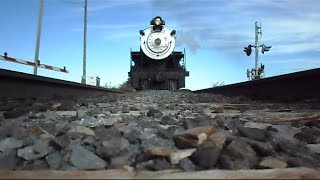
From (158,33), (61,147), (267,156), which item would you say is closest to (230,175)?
(267,156)

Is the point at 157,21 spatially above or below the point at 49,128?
above

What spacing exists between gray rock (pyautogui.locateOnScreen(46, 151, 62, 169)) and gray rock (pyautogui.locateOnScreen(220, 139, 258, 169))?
0.96m

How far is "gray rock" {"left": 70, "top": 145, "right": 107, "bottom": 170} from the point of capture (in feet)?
7.56

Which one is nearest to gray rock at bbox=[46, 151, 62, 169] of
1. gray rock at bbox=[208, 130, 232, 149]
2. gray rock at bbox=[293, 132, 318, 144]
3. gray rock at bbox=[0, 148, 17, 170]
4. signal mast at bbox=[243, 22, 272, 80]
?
gray rock at bbox=[0, 148, 17, 170]

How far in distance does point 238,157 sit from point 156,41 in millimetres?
15289

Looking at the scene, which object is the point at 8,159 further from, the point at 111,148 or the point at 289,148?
the point at 289,148

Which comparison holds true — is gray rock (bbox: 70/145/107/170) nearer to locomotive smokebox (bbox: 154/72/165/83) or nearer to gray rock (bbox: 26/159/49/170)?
gray rock (bbox: 26/159/49/170)

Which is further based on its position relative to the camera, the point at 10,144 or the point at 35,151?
the point at 10,144

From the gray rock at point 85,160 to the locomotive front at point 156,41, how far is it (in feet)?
49.5

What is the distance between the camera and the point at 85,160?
2365 mm

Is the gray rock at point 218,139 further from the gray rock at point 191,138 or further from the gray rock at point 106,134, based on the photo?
the gray rock at point 106,134

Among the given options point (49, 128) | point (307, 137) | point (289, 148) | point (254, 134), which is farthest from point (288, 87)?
point (49, 128)

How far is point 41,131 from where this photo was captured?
3.47m

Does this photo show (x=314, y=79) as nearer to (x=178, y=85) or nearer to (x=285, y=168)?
(x=285, y=168)
